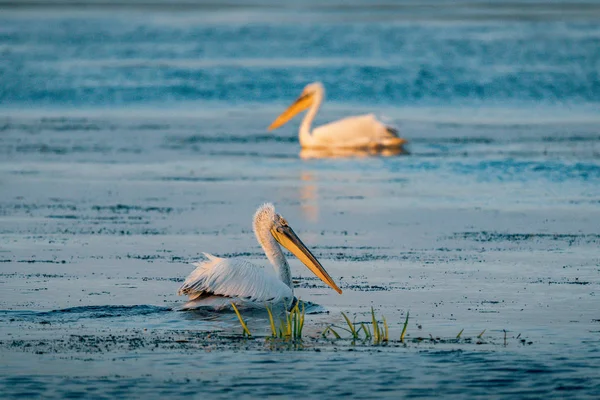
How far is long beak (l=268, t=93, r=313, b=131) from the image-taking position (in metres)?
22.1

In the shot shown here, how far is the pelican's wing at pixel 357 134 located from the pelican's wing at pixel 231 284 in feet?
36.3

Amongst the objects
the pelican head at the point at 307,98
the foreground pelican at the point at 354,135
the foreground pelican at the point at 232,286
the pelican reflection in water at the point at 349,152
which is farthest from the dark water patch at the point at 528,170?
the foreground pelican at the point at 232,286

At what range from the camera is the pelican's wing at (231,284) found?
9.14m

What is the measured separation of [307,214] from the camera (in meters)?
13.5

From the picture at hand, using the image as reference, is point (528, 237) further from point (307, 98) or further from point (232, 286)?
point (307, 98)

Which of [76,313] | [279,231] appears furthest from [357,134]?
[76,313]

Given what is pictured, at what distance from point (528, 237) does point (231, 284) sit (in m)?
3.73

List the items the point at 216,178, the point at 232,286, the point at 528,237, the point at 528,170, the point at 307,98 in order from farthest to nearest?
the point at 307,98, the point at 528,170, the point at 216,178, the point at 528,237, the point at 232,286

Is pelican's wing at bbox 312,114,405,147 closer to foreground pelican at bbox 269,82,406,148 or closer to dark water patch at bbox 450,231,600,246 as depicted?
foreground pelican at bbox 269,82,406,148

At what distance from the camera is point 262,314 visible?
9180 mm

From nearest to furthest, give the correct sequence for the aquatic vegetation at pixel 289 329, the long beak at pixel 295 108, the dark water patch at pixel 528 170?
the aquatic vegetation at pixel 289 329, the dark water patch at pixel 528 170, the long beak at pixel 295 108

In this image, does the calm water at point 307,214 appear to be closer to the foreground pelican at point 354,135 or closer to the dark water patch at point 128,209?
the dark water patch at point 128,209

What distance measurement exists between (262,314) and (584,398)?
2.98 meters

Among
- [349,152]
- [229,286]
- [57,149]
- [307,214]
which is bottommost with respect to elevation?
[229,286]
